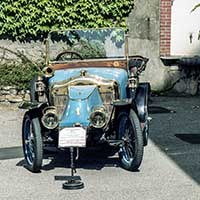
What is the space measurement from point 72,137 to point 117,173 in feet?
2.44

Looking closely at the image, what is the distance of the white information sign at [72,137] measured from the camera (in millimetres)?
7156

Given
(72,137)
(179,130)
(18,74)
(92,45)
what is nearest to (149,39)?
(18,74)

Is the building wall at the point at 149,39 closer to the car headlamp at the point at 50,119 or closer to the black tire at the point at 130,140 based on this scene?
the black tire at the point at 130,140

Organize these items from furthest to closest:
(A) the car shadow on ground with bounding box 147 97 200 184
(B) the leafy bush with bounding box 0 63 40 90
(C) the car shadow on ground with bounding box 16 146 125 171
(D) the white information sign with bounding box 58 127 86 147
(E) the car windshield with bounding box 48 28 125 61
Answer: (B) the leafy bush with bounding box 0 63 40 90, (E) the car windshield with bounding box 48 28 125 61, (A) the car shadow on ground with bounding box 147 97 200 184, (C) the car shadow on ground with bounding box 16 146 125 171, (D) the white information sign with bounding box 58 127 86 147

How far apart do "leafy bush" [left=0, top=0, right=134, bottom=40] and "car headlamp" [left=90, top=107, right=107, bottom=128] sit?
266 inches

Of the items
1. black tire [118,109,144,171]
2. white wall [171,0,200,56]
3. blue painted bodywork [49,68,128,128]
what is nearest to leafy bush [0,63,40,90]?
white wall [171,0,200,56]

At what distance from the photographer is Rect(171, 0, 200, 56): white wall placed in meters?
15.0

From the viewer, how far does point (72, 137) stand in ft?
23.7

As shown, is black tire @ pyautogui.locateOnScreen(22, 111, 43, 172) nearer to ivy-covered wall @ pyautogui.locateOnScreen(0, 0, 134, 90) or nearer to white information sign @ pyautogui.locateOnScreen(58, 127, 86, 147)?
white information sign @ pyautogui.locateOnScreen(58, 127, 86, 147)

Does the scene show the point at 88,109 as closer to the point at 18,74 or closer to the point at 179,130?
the point at 179,130

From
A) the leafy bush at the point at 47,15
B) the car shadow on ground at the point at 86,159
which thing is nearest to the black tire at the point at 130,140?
the car shadow on ground at the point at 86,159

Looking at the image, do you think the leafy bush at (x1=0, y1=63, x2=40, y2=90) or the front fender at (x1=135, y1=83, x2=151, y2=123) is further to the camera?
the leafy bush at (x1=0, y1=63, x2=40, y2=90)

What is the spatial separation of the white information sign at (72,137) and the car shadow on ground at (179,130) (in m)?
1.26

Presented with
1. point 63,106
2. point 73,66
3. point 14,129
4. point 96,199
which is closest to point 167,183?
point 96,199
